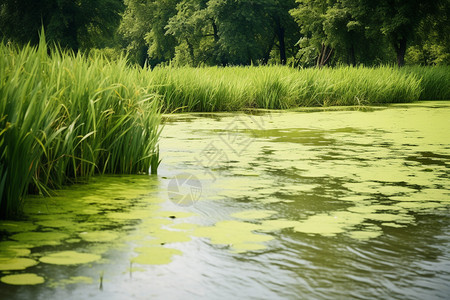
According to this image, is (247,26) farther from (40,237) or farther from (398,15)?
(40,237)

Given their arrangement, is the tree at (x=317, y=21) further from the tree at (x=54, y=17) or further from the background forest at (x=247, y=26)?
the tree at (x=54, y=17)

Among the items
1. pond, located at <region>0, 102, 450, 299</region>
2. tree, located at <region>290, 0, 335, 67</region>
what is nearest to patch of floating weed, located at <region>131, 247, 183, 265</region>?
pond, located at <region>0, 102, 450, 299</region>

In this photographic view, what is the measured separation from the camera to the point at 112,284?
210 centimetres

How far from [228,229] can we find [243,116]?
21.6ft

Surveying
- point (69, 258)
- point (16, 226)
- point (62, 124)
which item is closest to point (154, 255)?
point (69, 258)

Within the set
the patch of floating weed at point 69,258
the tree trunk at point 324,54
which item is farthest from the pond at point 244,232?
the tree trunk at point 324,54

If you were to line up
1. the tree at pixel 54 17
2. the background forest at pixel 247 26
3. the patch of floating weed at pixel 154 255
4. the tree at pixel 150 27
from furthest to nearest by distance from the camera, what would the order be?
the tree at pixel 150 27 < the tree at pixel 54 17 < the background forest at pixel 247 26 < the patch of floating weed at pixel 154 255

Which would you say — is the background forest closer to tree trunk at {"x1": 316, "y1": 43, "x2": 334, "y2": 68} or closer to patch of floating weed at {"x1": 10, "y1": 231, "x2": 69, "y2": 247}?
tree trunk at {"x1": 316, "y1": 43, "x2": 334, "y2": 68}

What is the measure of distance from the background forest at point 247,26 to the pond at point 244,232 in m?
8.57

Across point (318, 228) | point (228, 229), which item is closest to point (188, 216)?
point (228, 229)

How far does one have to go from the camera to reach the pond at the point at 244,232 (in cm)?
212

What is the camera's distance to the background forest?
21359mm

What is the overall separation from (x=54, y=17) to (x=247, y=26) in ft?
38.9

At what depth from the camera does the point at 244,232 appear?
2.82m
